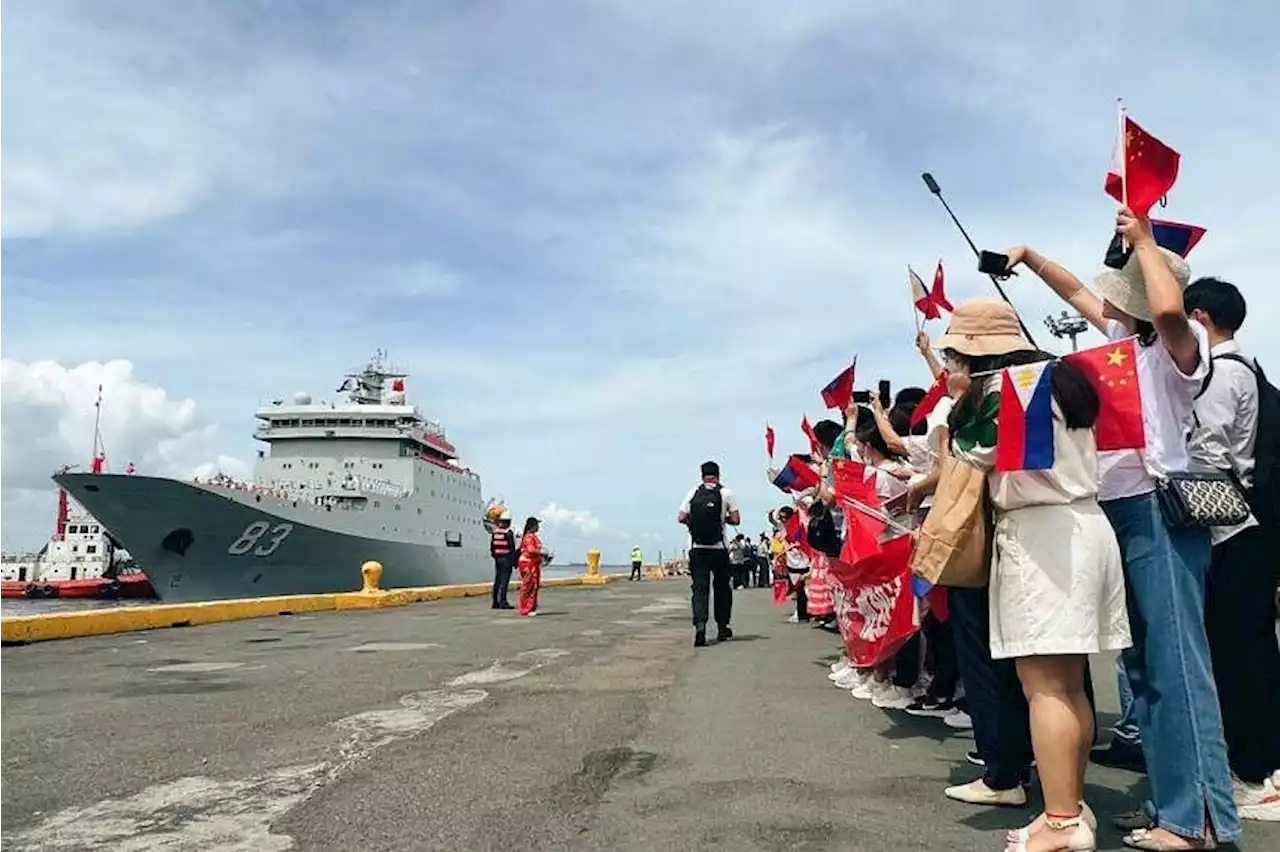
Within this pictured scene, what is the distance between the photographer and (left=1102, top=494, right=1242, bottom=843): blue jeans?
8.87 feet

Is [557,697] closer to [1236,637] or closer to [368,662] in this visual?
[368,662]

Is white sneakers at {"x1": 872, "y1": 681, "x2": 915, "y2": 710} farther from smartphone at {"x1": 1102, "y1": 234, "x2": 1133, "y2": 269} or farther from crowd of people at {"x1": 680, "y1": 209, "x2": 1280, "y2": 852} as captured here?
smartphone at {"x1": 1102, "y1": 234, "x2": 1133, "y2": 269}

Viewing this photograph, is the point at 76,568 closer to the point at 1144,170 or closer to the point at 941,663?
the point at 941,663

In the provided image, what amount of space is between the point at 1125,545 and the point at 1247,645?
760mm

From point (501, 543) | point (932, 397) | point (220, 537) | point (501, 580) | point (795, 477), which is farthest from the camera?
point (220, 537)

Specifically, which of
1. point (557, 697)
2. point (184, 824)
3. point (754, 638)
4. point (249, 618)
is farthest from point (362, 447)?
point (184, 824)

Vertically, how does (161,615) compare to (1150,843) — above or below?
above

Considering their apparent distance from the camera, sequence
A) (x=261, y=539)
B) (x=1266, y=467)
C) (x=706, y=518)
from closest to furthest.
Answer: (x=1266, y=467)
(x=706, y=518)
(x=261, y=539)

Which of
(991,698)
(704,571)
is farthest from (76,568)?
(991,698)

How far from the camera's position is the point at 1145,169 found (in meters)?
2.80

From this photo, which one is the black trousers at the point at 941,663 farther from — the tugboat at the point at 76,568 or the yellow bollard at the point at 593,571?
the tugboat at the point at 76,568

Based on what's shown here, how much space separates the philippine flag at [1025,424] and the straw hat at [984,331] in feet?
1.08

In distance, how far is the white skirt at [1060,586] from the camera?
2605mm

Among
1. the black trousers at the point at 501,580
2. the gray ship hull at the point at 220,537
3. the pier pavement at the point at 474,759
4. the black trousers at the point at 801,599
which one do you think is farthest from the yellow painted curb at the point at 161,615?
the gray ship hull at the point at 220,537
